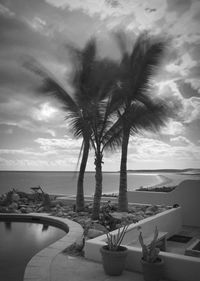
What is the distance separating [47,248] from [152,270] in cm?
264

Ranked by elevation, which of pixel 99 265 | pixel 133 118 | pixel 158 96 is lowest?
pixel 99 265

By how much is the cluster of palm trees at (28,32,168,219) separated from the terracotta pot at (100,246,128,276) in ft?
14.7

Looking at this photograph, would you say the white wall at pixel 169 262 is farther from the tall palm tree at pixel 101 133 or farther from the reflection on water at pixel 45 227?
the reflection on water at pixel 45 227

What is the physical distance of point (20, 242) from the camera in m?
8.05

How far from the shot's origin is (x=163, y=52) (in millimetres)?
10398

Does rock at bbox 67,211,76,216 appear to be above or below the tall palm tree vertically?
below

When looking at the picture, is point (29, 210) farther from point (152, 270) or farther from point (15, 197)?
point (152, 270)

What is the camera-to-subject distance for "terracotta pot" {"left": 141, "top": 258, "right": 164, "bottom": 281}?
14.3ft

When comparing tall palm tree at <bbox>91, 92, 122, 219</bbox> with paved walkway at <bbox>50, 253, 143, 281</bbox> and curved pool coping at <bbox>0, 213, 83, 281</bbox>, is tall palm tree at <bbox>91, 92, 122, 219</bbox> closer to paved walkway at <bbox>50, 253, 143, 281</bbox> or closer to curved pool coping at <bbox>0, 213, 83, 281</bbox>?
curved pool coping at <bbox>0, 213, 83, 281</bbox>

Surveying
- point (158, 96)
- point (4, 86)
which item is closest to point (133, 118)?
point (158, 96)

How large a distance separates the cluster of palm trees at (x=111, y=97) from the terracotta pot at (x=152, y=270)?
4.84m

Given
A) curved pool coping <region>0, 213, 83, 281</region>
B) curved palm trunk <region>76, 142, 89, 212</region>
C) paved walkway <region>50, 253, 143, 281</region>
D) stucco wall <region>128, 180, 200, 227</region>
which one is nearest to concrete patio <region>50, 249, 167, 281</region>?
paved walkway <region>50, 253, 143, 281</region>

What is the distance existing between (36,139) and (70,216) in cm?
Result: 4665

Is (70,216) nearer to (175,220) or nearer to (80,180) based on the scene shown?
(80,180)
